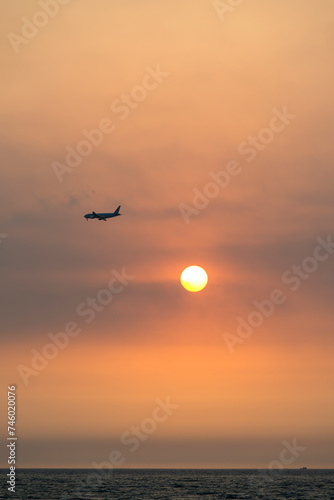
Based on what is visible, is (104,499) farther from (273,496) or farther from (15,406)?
(15,406)

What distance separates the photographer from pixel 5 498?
18012cm

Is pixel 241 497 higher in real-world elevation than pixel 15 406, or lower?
lower

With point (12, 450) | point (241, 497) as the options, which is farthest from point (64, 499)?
point (12, 450)

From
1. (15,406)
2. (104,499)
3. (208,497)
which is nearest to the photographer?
(15,406)

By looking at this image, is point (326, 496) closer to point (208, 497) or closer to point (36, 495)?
point (208, 497)

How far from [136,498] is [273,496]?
4027 cm

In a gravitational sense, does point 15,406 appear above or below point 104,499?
above

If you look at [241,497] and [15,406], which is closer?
[15,406]

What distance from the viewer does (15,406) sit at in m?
126

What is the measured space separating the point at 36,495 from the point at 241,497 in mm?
56903

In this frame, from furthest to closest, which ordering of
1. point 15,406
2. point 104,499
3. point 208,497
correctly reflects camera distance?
point 208,497 → point 104,499 → point 15,406

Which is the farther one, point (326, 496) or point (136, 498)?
point (326, 496)

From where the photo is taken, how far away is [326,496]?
196 m

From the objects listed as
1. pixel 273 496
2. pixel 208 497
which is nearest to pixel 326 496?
pixel 273 496
